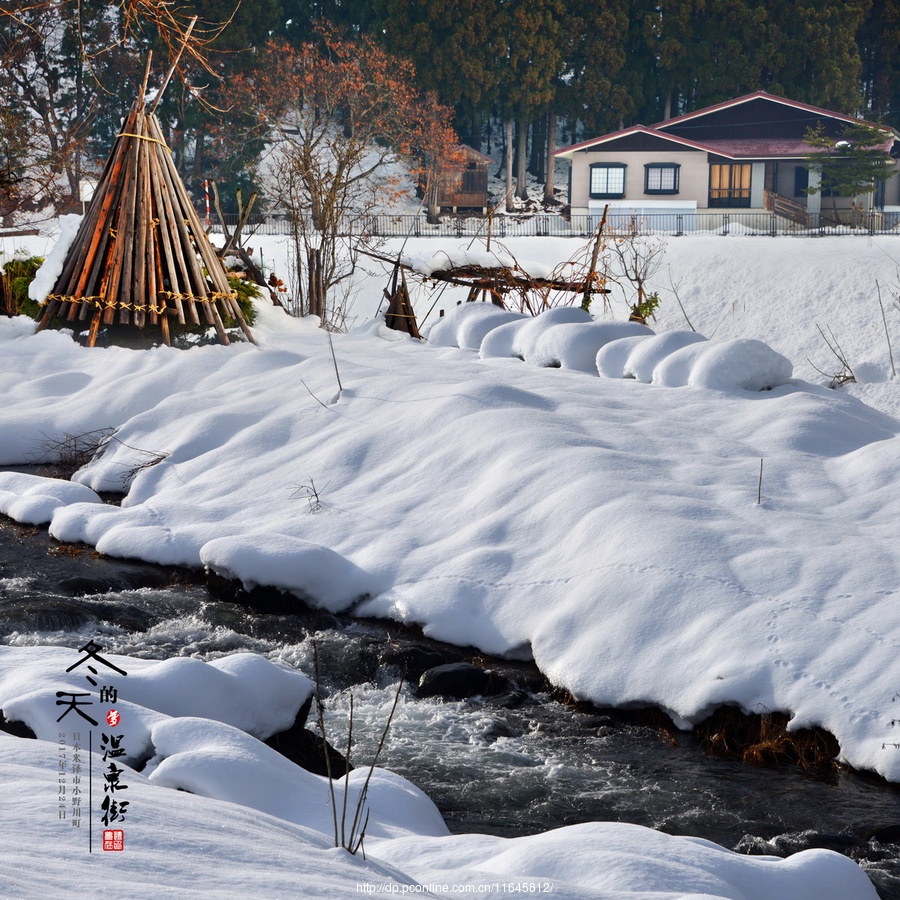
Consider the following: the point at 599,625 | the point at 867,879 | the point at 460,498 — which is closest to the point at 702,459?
the point at 460,498

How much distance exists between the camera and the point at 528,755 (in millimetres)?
4164

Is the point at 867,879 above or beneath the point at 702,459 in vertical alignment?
beneath

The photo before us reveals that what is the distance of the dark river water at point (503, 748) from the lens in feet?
12.0

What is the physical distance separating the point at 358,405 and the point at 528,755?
171 inches

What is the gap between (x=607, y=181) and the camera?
3562cm


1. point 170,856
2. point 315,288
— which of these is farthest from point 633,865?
point 315,288

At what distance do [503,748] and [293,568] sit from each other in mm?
1858

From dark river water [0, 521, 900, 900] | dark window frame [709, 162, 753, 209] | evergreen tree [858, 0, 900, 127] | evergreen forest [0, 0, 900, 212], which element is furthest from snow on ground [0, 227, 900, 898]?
evergreen tree [858, 0, 900, 127]

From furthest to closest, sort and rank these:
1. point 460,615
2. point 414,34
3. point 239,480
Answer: point 414,34
point 239,480
point 460,615

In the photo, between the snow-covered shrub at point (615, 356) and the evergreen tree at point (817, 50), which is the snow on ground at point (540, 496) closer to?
the snow-covered shrub at point (615, 356)

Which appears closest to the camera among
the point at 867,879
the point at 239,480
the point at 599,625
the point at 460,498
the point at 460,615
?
the point at 867,879

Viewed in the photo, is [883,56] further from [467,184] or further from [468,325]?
[468,325]

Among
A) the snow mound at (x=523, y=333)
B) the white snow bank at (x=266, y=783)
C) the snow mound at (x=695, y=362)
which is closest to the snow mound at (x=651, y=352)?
the snow mound at (x=695, y=362)

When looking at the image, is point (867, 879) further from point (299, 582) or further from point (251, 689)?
point (299, 582)
